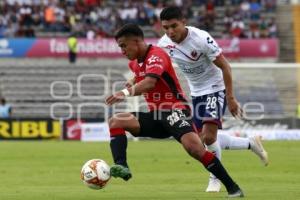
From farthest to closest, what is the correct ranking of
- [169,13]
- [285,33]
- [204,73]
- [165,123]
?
[285,33]
[204,73]
[169,13]
[165,123]

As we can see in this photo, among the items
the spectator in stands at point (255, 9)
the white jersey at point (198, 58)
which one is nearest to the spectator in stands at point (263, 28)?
the spectator in stands at point (255, 9)

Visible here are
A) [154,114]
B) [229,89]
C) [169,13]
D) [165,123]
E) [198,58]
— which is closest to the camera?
[165,123]

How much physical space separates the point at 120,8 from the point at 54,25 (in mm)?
3499

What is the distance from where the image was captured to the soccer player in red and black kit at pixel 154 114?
10.4 meters

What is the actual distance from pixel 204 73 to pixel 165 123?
1994 mm

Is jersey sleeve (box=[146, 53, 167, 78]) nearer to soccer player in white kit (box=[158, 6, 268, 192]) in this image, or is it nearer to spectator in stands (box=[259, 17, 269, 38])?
soccer player in white kit (box=[158, 6, 268, 192])

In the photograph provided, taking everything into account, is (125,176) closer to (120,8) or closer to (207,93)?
(207,93)

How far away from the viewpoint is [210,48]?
38.5 ft

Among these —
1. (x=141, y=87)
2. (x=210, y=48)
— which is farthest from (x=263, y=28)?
(x=141, y=87)

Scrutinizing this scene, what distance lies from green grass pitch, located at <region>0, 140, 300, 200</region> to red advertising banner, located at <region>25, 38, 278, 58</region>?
14.6 m

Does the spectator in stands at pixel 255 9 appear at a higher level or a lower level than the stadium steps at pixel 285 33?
higher

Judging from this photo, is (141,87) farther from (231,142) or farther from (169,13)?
(231,142)

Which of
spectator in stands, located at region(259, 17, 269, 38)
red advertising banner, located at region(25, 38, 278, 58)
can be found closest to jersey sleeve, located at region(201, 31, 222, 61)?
red advertising banner, located at region(25, 38, 278, 58)

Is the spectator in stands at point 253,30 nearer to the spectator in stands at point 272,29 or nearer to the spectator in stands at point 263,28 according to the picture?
the spectator in stands at point 263,28
